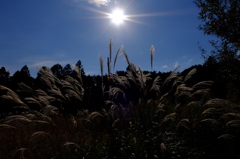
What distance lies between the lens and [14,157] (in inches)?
228

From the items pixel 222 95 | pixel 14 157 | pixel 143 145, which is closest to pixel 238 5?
pixel 222 95

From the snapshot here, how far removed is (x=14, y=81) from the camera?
17984mm

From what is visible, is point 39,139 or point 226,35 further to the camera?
point 226,35

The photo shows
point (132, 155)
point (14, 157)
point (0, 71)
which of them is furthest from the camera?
point (0, 71)

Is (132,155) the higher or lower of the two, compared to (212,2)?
lower

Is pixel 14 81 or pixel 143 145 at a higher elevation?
pixel 14 81

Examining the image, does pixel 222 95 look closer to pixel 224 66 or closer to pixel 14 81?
pixel 224 66

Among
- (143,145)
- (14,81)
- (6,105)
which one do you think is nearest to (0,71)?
(14,81)

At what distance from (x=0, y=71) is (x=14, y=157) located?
17584 millimetres

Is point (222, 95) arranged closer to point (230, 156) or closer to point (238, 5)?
point (238, 5)

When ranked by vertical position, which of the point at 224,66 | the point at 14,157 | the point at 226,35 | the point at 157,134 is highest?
the point at 226,35

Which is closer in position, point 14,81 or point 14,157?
point 14,157

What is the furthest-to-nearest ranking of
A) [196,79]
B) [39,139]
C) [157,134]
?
[196,79] → [39,139] → [157,134]

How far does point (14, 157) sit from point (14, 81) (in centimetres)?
1354
